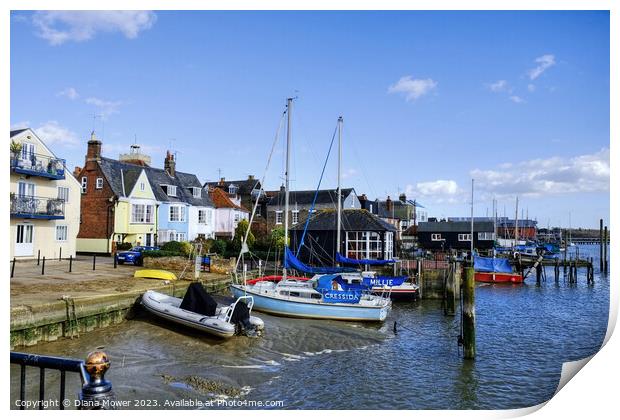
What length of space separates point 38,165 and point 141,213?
12.5 m

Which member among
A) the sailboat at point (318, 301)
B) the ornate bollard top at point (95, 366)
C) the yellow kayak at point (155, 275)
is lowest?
the sailboat at point (318, 301)

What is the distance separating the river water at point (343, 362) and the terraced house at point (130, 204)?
19.2 m

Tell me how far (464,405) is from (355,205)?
44.4m

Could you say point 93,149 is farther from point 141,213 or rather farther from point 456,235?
point 456,235

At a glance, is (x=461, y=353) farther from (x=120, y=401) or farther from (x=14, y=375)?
(x=14, y=375)

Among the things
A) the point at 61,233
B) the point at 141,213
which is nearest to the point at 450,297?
the point at 61,233

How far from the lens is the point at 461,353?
16.0 meters

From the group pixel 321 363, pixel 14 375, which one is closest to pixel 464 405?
pixel 321 363

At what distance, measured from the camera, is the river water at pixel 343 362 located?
11.3 m

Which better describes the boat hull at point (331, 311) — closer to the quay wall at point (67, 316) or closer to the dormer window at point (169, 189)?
the quay wall at point (67, 316)

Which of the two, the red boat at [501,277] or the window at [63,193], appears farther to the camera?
the red boat at [501,277]

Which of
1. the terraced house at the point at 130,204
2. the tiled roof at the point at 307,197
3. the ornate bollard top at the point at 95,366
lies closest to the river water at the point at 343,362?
the ornate bollard top at the point at 95,366

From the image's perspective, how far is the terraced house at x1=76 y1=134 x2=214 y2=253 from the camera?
34844 millimetres

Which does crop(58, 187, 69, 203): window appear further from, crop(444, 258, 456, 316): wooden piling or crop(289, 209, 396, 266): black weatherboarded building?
crop(444, 258, 456, 316): wooden piling
